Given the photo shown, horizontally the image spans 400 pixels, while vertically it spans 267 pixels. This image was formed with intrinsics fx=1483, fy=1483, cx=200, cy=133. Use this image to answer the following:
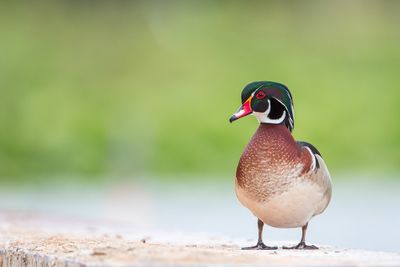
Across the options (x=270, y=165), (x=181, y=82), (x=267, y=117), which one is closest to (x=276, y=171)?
(x=270, y=165)

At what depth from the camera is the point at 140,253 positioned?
15.8ft

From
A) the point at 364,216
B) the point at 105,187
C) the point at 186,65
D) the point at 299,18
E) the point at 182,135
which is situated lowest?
the point at 364,216

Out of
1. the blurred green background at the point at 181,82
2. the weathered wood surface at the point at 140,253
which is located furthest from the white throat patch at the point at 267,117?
the blurred green background at the point at 181,82

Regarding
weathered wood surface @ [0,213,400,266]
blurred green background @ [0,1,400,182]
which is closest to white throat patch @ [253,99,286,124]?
weathered wood surface @ [0,213,400,266]

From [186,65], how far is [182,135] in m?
1.95

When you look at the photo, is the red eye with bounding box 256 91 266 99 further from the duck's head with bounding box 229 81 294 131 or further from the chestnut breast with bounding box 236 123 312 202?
the chestnut breast with bounding box 236 123 312 202

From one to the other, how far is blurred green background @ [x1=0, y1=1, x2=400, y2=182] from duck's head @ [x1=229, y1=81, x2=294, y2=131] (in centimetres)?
883

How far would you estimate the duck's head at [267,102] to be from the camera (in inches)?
213

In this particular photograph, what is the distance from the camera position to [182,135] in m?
15.8

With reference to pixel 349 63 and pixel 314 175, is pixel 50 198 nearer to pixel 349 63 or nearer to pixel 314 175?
pixel 349 63

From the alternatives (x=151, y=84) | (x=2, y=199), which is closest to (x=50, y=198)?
(x=2, y=199)

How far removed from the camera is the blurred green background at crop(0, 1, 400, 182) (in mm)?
15344

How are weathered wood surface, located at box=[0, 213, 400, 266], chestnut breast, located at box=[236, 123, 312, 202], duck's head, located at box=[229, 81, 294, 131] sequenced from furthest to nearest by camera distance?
duck's head, located at box=[229, 81, 294, 131] < chestnut breast, located at box=[236, 123, 312, 202] < weathered wood surface, located at box=[0, 213, 400, 266]

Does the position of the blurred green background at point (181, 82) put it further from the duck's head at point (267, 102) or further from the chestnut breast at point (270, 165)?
the chestnut breast at point (270, 165)
